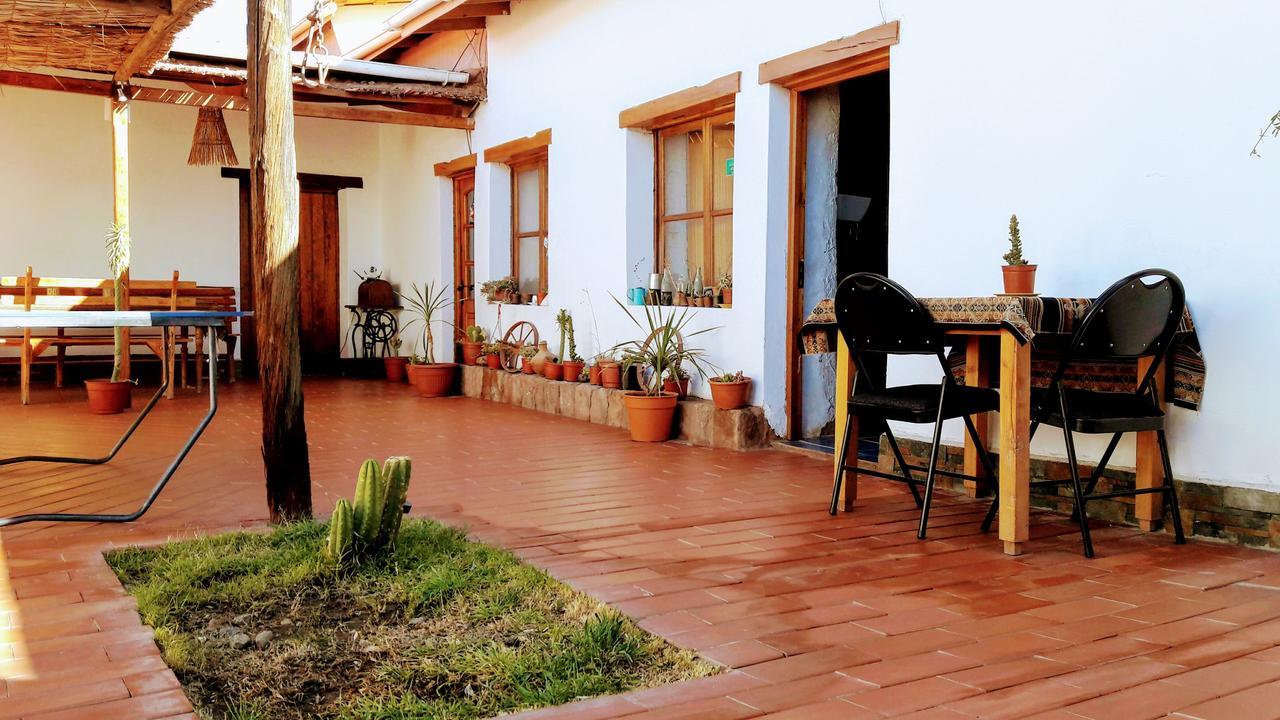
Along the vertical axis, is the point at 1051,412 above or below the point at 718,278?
below

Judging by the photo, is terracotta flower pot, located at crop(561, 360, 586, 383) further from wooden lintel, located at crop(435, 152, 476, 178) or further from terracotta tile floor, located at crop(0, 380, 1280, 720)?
wooden lintel, located at crop(435, 152, 476, 178)

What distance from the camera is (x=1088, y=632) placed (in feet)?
8.16

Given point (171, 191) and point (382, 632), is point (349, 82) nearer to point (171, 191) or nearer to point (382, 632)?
point (171, 191)

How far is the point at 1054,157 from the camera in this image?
398 cm

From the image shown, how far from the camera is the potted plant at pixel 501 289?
28.2ft

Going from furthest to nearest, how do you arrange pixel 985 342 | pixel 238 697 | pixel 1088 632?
pixel 985 342, pixel 1088 632, pixel 238 697

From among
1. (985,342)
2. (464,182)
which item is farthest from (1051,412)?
(464,182)

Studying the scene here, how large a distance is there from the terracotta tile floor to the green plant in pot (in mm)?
3598

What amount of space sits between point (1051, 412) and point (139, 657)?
2.72 m

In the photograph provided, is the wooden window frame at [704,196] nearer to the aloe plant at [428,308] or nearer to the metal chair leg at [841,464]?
the metal chair leg at [841,464]

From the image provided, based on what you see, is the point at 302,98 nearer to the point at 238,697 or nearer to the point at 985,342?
the point at 985,342

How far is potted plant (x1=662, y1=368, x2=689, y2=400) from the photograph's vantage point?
238 inches

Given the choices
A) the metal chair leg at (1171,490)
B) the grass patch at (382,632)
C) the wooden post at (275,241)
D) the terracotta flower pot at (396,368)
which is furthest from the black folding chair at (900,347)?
the terracotta flower pot at (396,368)

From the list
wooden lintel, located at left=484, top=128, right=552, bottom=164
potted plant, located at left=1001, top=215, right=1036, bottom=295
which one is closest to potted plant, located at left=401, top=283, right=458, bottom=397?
wooden lintel, located at left=484, top=128, right=552, bottom=164
